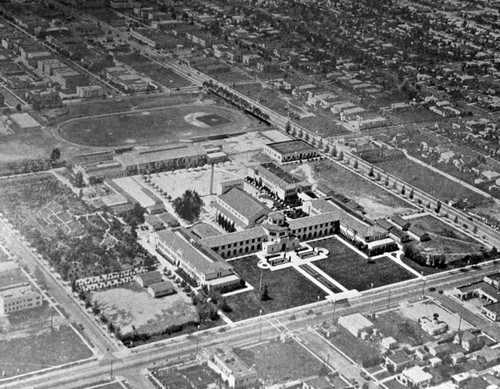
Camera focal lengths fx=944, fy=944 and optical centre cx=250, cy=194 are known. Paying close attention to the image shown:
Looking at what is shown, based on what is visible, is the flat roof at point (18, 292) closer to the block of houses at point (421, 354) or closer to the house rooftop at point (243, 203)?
the house rooftop at point (243, 203)

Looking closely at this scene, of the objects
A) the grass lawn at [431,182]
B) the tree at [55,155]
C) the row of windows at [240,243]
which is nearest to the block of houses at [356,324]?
the row of windows at [240,243]

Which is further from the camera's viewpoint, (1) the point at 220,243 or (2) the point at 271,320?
(1) the point at 220,243

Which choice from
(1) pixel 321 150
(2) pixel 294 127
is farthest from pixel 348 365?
(2) pixel 294 127

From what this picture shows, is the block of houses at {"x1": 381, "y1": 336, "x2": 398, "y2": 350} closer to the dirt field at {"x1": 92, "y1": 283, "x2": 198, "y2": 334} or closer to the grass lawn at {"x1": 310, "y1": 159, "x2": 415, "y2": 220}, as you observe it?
the dirt field at {"x1": 92, "y1": 283, "x2": 198, "y2": 334}

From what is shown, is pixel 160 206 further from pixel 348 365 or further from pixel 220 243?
pixel 348 365

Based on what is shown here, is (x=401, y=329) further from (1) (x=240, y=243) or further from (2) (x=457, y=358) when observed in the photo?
(1) (x=240, y=243)

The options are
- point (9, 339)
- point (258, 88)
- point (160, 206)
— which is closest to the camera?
point (9, 339)

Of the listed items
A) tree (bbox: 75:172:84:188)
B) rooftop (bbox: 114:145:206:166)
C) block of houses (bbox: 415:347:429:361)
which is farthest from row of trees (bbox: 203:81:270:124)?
block of houses (bbox: 415:347:429:361)
